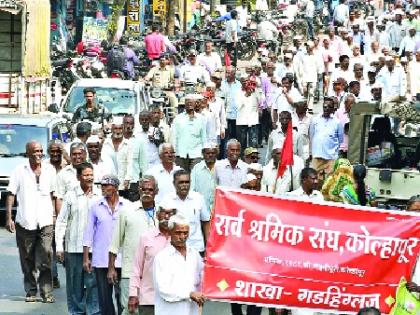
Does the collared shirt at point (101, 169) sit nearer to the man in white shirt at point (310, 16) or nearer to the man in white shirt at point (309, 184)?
the man in white shirt at point (309, 184)

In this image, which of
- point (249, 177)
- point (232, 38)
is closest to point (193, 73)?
point (232, 38)

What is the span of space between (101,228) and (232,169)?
2848 mm

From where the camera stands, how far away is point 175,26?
48562mm

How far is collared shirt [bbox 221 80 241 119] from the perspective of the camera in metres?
26.2

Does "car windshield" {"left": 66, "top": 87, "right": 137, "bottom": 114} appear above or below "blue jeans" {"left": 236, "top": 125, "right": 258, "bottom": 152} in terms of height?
above

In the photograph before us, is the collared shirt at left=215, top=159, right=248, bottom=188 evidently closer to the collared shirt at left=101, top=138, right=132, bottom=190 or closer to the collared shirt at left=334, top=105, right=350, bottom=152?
the collared shirt at left=101, top=138, right=132, bottom=190

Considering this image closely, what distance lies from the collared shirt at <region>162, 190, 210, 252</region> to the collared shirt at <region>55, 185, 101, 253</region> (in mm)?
799

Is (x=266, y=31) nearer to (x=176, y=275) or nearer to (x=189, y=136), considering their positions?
(x=189, y=136)

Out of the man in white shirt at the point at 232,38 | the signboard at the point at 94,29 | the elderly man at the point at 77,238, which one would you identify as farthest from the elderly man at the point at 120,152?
the man in white shirt at the point at 232,38

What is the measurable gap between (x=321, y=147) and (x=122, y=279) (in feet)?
24.9

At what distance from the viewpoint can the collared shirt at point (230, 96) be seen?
26.2 metres

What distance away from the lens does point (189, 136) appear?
21.4 m

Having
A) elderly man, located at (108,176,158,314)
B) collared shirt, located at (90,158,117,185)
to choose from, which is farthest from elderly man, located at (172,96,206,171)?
elderly man, located at (108,176,158,314)

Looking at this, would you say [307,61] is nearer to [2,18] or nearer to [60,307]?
[2,18]
